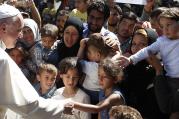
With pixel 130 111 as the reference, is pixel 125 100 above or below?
below

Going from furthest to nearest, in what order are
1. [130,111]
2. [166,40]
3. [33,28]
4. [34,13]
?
[34,13] < [33,28] < [166,40] < [130,111]

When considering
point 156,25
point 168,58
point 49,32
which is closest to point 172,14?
point 168,58

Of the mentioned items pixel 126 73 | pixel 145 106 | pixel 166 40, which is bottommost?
pixel 145 106

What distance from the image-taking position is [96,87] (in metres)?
4.13

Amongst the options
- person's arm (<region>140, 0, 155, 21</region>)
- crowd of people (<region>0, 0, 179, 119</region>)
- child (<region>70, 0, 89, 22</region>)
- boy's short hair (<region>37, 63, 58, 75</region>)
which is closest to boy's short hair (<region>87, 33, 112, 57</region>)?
crowd of people (<region>0, 0, 179, 119</region>)

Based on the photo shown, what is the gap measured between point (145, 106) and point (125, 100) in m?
0.25

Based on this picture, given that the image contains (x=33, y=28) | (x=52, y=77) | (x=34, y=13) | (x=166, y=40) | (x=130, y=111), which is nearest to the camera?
(x=130, y=111)

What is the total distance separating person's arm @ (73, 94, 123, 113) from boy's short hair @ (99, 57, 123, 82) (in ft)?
0.58

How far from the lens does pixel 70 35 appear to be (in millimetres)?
4648

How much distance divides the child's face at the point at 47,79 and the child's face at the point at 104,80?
2.19 ft

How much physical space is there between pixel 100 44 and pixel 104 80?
16.4 inches

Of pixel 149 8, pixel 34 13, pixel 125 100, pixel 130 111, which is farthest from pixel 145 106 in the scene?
pixel 34 13

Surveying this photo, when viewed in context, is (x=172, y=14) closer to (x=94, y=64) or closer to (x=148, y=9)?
(x=94, y=64)

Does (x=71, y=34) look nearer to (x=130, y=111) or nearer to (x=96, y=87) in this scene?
(x=96, y=87)
